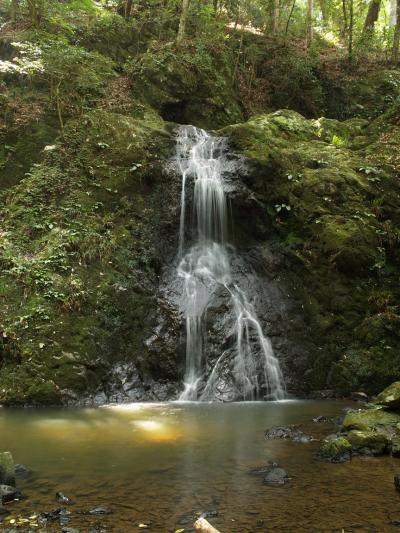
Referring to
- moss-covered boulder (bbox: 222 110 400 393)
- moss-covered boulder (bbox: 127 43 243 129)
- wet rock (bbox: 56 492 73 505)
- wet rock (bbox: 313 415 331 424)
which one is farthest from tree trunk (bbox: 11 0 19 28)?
wet rock (bbox: 56 492 73 505)

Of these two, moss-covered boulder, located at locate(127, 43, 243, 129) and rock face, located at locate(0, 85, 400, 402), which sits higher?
moss-covered boulder, located at locate(127, 43, 243, 129)

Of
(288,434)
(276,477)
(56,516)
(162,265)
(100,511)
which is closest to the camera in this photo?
→ (56,516)

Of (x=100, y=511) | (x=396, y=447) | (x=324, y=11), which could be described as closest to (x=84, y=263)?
(x=100, y=511)

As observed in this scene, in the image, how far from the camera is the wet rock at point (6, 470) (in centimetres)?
447

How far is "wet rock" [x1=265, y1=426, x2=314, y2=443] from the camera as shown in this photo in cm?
638

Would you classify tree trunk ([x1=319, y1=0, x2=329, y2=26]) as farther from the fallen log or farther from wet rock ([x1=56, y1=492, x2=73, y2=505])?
the fallen log

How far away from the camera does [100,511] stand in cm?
406

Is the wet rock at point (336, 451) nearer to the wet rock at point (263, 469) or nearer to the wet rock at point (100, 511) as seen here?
the wet rock at point (263, 469)

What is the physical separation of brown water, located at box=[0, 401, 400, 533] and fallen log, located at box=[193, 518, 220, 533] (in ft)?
0.55

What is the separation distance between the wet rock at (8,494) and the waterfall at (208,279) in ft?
16.7

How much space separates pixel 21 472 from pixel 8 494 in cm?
72

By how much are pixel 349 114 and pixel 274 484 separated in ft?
59.0

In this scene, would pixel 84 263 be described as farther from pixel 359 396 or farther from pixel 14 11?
pixel 14 11

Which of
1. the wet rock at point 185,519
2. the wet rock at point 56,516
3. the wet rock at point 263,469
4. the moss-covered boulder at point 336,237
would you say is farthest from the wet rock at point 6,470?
the moss-covered boulder at point 336,237
